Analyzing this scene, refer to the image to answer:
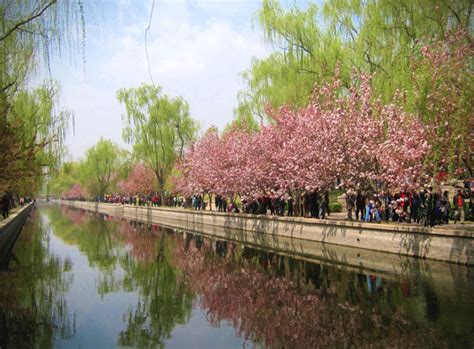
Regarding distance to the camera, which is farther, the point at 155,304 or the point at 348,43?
the point at 348,43

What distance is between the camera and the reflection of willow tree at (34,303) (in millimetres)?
9109

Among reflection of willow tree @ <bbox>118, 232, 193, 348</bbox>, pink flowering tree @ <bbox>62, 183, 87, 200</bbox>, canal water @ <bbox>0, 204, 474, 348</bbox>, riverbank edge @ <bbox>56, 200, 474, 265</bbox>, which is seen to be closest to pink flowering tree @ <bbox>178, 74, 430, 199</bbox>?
riverbank edge @ <bbox>56, 200, 474, 265</bbox>

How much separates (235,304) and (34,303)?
4881 millimetres

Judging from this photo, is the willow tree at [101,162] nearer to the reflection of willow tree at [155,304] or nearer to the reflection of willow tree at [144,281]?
the reflection of willow tree at [144,281]

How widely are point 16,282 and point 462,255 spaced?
13292 mm

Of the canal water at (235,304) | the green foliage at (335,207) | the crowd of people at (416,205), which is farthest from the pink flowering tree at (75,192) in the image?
the canal water at (235,304)

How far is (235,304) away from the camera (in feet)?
38.1

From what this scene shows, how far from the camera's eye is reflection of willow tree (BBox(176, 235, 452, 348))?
867 cm

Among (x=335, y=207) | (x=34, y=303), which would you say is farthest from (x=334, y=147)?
(x=34, y=303)

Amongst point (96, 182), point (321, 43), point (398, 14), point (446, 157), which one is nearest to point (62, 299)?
point (446, 157)

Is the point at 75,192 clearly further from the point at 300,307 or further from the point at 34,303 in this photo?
the point at 300,307

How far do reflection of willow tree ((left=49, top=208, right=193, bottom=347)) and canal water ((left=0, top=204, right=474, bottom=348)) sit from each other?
0.13 feet

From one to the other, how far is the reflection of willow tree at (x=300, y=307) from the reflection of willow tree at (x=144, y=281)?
27.8 inches

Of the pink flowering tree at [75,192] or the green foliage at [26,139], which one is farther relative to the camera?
the pink flowering tree at [75,192]
